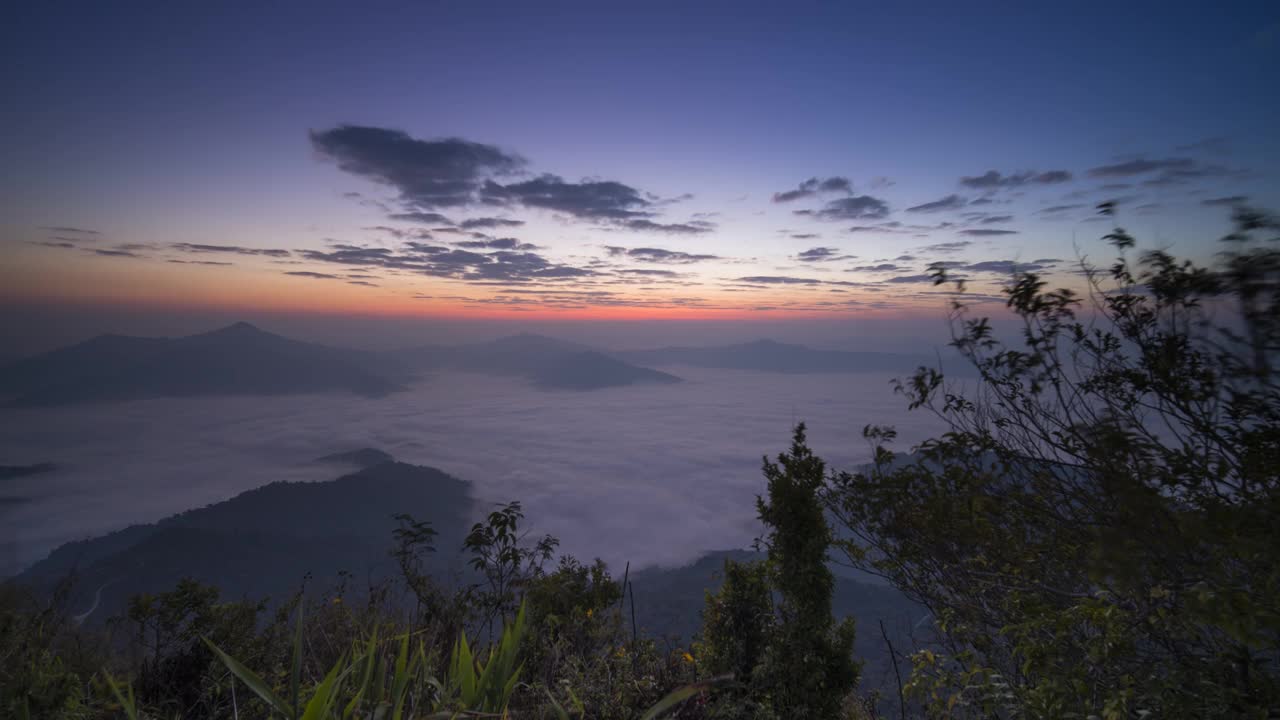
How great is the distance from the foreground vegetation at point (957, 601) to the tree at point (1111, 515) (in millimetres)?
22

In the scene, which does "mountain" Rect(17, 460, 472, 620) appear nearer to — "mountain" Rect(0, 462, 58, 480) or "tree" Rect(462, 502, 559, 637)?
"tree" Rect(462, 502, 559, 637)

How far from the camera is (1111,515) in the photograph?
3584 mm

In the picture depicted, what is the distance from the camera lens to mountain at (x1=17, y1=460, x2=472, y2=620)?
64.9 metres

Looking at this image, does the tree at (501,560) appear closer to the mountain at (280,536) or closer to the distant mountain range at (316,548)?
the distant mountain range at (316,548)

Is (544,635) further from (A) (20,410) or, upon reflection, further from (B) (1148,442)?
(A) (20,410)

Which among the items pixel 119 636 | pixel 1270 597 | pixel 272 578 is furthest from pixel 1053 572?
pixel 272 578

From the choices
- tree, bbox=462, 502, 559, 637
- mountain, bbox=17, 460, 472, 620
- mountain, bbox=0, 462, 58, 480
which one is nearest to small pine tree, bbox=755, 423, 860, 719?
tree, bbox=462, 502, 559, 637

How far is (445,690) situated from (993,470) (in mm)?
4962

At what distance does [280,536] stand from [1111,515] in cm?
10410

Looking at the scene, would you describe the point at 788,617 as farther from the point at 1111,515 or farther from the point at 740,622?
the point at 1111,515

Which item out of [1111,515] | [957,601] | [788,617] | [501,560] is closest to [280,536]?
[501,560]

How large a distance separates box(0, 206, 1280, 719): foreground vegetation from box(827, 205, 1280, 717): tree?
0.02 meters

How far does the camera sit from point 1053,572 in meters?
4.24

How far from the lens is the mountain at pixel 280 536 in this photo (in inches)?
2557
